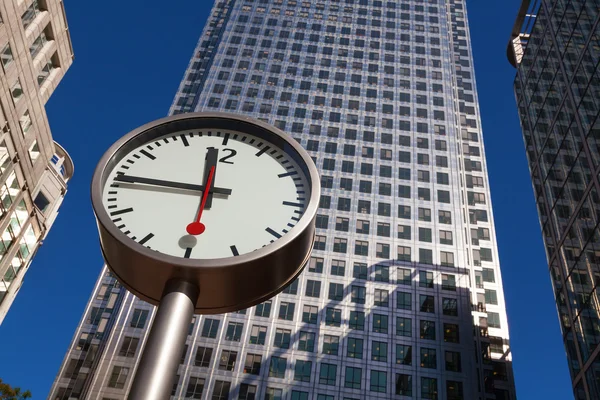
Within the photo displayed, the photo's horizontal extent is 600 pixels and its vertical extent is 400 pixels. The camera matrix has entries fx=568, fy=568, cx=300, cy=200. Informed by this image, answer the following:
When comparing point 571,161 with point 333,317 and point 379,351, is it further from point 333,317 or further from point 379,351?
point 333,317

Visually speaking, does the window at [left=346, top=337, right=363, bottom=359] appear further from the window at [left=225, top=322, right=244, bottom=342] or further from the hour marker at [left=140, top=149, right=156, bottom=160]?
the hour marker at [left=140, top=149, right=156, bottom=160]

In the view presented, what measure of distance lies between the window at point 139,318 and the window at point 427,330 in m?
24.4

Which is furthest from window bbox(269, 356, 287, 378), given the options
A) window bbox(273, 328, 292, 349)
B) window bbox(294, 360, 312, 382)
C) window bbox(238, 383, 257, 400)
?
window bbox(238, 383, 257, 400)

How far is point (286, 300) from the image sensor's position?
169 ft

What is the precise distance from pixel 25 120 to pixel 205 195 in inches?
1121

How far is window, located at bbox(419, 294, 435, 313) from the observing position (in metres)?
51.2

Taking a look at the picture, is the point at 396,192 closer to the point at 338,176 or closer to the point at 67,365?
the point at 338,176

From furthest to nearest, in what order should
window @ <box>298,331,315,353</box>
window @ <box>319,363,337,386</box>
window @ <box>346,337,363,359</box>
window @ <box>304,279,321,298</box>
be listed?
window @ <box>304,279,321,298</box>
window @ <box>298,331,315,353</box>
window @ <box>346,337,363,359</box>
window @ <box>319,363,337,386</box>

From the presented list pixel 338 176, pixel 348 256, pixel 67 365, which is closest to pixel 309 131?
pixel 338 176

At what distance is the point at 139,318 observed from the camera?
5031cm

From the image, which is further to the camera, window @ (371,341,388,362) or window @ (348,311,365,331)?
window @ (348,311,365,331)

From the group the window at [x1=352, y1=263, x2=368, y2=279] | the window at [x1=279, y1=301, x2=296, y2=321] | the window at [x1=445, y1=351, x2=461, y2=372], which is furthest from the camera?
the window at [x1=352, y1=263, x2=368, y2=279]

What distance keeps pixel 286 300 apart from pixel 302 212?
49585 millimetres

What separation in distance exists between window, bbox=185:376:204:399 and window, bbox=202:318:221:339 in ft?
13.3
